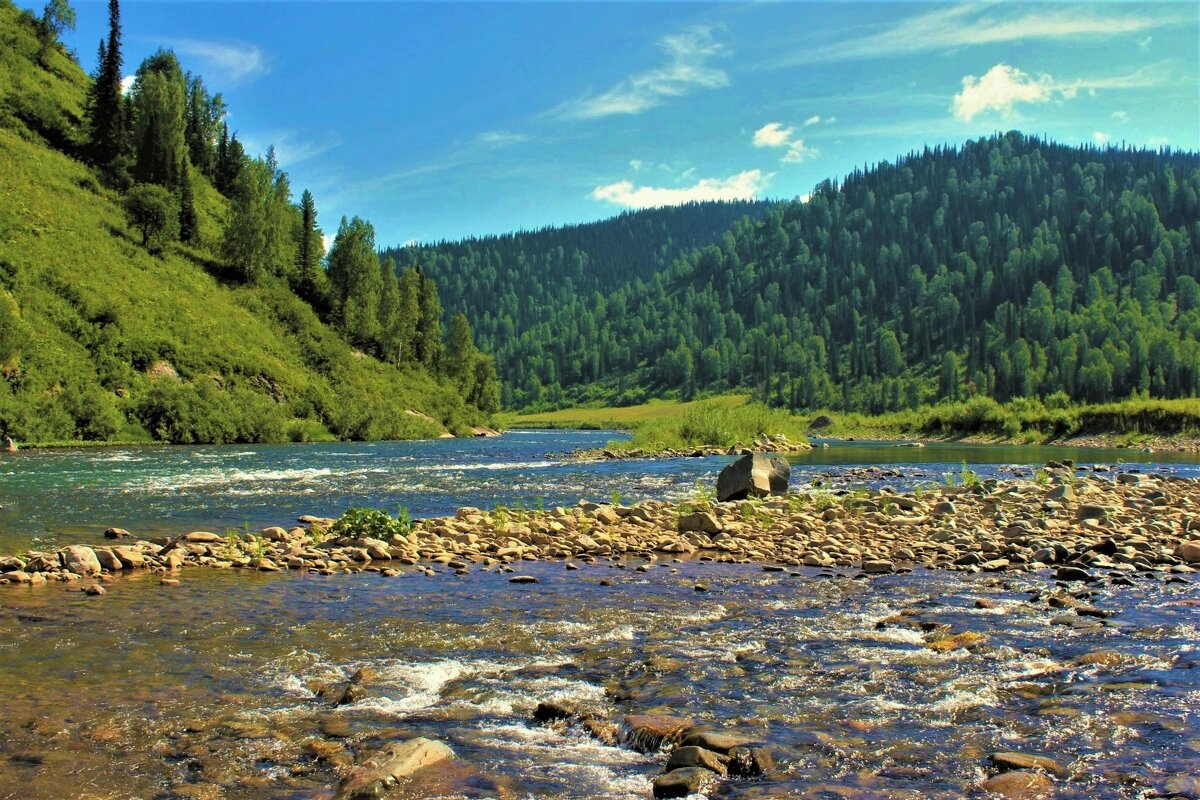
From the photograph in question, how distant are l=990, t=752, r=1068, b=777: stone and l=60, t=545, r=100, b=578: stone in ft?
56.0

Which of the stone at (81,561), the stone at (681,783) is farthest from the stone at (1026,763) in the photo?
the stone at (81,561)

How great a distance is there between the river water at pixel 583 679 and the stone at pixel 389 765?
211 mm

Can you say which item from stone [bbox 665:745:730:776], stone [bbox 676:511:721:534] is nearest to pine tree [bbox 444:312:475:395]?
stone [bbox 676:511:721:534]

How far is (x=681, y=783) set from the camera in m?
7.21

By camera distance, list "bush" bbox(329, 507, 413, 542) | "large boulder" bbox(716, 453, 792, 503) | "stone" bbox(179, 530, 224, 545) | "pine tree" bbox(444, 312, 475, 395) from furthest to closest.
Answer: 1. "pine tree" bbox(444, 312, 475, 395)
2. "large boulder" bbox(716, 453, 792, 503)
3. "bush" bbox(329, 507, 413, 542)
4. "stone" bbox(179, 530, 224, 545)

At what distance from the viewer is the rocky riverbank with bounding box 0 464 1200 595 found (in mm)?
17688

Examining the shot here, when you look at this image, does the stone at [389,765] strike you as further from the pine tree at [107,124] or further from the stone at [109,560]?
the pine tree at [107,124]

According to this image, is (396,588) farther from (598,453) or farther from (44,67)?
(44,67)

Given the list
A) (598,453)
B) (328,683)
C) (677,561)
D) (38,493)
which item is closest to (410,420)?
(598,453)

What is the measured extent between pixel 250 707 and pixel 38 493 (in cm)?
2762

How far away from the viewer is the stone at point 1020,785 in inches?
279

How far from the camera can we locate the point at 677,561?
1981 cm

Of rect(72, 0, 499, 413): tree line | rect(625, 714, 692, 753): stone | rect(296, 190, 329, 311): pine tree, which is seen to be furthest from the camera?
rect(296, 190, 329, 311): pine tree

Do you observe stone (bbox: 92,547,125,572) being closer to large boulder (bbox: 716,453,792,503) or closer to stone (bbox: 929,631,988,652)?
stone (bbox: 929,631,988,652)
